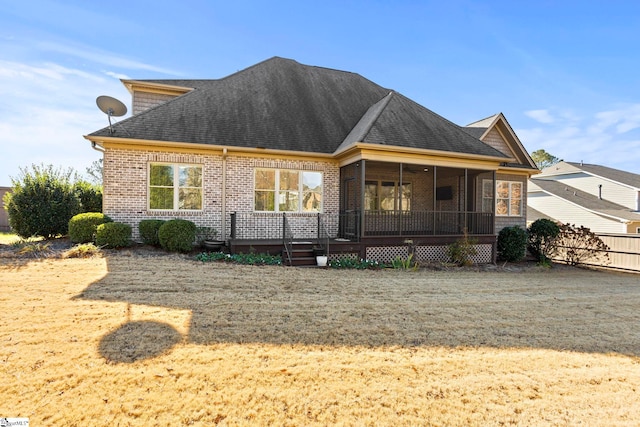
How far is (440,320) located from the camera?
18.4 feet

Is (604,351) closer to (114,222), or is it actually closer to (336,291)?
(336,291)

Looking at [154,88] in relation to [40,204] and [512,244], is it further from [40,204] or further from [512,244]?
[512,244]

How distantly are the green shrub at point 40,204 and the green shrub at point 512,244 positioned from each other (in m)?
16.8

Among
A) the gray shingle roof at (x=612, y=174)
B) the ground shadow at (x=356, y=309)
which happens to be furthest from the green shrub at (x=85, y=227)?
the gray shingle roof at (x=612, y=174)

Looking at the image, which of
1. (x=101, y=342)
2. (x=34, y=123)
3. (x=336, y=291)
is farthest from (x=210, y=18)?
(x=101, y=342)

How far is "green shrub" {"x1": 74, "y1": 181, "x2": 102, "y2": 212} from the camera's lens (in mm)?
13580

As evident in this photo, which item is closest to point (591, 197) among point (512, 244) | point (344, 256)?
point (512, 244)

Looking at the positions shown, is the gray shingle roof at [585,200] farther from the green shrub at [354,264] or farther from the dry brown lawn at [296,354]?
the green shrub at [354,264]

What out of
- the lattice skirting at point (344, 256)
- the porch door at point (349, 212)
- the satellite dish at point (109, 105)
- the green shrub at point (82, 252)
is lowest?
the lattice skirting at point (344, 256)

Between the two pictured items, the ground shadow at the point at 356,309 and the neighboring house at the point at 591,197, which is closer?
the ground shadow at the point at 356,309

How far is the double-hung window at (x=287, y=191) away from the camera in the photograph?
476 inches

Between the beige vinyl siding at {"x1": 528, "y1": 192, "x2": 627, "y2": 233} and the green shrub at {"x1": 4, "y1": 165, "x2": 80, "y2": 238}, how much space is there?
101 ft

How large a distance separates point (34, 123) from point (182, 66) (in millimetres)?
7325

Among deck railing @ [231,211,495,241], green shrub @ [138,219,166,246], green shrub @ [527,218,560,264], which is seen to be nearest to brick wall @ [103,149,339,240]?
deck railing @ [231,211,495,241]
